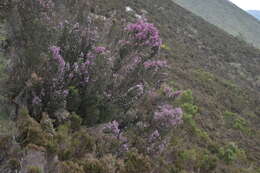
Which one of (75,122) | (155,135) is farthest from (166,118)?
(75,122)

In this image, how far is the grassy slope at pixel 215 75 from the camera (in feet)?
25.7

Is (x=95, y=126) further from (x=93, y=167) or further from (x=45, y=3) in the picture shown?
(x=45, y=3)

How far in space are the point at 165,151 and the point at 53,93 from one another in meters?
1.86

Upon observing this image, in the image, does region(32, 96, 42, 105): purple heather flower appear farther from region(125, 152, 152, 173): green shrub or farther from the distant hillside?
the distant hillside

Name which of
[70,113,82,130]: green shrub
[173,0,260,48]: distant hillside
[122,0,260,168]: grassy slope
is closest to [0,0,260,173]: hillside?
[70,113,82,130]: green shrub

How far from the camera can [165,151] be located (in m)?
4.31

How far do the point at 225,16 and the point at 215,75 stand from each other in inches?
1938

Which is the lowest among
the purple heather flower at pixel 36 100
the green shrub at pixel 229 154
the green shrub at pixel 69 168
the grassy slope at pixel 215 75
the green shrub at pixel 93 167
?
the grassy slope at pixel 215 75

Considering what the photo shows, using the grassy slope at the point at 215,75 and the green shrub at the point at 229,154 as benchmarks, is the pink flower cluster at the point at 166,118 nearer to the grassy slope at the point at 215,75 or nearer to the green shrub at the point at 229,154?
the green shrub at the point at 229,154

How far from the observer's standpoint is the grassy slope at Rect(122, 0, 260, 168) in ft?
25.7

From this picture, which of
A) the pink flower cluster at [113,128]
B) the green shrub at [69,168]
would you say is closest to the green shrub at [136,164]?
the pink flower cluster at [113,128]

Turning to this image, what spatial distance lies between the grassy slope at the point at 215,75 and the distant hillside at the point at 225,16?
3279 centimetres

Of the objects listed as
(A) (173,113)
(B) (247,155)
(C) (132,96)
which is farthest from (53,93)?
(B) (247,155)

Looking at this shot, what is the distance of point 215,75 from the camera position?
13.0 meters
